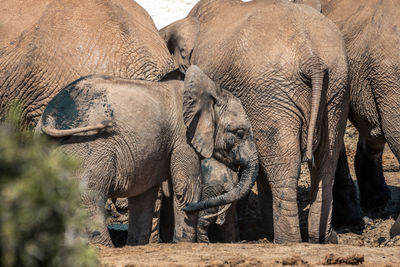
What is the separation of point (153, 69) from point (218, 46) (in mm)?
774

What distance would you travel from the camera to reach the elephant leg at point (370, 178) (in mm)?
8883

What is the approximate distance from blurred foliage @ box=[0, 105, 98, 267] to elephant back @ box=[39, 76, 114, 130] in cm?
242

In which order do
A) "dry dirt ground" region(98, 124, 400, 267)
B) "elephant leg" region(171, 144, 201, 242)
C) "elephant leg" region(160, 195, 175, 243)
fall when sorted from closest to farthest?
"dry dirt ground" region(98, 124, 400, 267) → "elephant leg" region(171, 144, 201, 242) → "elephant leg" region(160, 195, 175, 243)

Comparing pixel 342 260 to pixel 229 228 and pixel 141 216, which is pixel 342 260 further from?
pixel 229 228

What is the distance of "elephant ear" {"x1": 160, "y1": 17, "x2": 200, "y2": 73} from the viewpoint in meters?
7.32

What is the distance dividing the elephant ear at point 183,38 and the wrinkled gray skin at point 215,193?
1.09 meters

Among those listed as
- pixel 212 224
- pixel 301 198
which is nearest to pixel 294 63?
pixel 212 224

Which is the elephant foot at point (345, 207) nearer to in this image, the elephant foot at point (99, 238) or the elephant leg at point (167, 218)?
the elephant leg at point (167, 218)

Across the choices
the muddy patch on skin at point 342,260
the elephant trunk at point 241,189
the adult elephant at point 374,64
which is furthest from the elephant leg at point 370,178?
the muddy patch on skin at point 342,260

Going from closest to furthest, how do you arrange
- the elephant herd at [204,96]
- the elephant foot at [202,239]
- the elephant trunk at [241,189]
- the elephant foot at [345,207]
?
1. the elephant herd at [204,96]
2. the elephant trunk at [241,189]
3. the elephant foot at [202,239]
4. the elephant foot at [345,207]

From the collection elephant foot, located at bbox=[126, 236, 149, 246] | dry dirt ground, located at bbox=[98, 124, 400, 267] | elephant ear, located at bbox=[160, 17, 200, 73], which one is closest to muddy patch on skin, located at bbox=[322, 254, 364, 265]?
dry dirt ground, located at bbox=[98, 124, 400, 267]

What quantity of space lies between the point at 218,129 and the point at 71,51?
135 cm

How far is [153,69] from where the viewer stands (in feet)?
20.5

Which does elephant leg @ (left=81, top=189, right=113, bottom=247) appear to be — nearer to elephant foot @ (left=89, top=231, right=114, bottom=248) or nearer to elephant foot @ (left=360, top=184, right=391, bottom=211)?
elephant foot @ (left=89, top=231, right=114, bottom=248)
